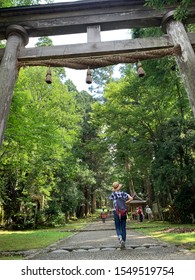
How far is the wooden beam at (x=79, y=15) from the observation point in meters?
5.72

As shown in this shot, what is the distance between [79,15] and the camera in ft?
19.0

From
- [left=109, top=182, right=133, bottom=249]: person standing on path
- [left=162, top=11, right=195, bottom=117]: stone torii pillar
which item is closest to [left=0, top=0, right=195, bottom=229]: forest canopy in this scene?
[left=162, top=11, right=195, bottom=117]: stone torii pillar

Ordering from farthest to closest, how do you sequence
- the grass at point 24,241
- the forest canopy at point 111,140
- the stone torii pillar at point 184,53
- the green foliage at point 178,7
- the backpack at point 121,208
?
the forest canopy at point 111,140 < the grass at point 24,241 < the backpack at point 121,208 < the green foliage at point 178,7 < the stone torii pillar at point 184,53

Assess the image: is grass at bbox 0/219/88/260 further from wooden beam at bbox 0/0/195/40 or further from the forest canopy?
wooden beam at bbox 0/0/195/40

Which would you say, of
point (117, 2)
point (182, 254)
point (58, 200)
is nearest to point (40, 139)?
point (117, 2)

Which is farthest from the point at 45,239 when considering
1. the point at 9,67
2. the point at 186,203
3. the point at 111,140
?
the point at 111,140


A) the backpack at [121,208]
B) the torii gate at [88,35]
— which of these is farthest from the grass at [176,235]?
the torii gate at [88,35]

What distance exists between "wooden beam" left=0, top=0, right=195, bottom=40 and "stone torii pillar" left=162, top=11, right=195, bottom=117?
0.30m

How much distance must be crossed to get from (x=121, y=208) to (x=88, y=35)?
4.20 metres

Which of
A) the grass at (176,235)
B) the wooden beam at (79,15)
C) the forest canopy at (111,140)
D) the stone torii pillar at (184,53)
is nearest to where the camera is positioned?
the stone torii pillar at (184,53)

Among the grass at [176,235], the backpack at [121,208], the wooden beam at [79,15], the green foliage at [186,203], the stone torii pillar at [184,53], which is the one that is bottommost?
the grass at [176,235]

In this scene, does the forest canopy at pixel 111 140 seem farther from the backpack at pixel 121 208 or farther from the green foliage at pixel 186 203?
the backpack at pixel 121 208

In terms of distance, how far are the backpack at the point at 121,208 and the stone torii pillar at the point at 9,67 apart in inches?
127

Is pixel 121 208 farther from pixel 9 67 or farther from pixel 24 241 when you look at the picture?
pixel 24 241
